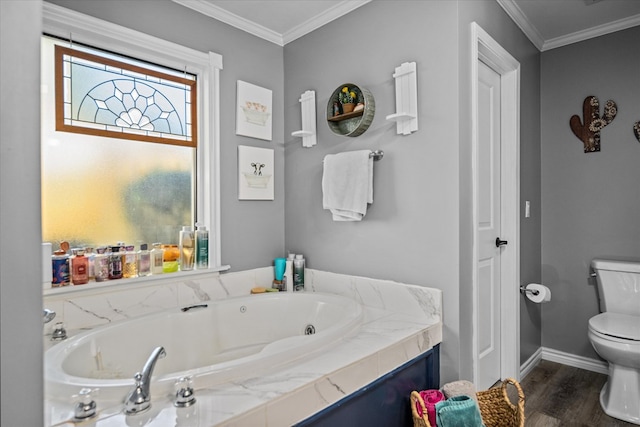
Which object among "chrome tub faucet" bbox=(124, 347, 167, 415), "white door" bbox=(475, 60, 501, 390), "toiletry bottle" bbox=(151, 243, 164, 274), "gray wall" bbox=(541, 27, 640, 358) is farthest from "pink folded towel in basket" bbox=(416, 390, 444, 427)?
"gray wall" bbox=(541, 27, 640, 358)

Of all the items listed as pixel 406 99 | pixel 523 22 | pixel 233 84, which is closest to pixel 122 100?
pixel 233 84

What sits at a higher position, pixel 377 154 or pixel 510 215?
pixel 377 154

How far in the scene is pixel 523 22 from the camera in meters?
2.51

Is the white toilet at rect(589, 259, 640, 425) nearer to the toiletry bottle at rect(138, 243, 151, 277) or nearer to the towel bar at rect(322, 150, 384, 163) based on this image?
the towel bar at rect(322, 150, 384, 163)

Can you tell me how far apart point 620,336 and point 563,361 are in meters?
0.89

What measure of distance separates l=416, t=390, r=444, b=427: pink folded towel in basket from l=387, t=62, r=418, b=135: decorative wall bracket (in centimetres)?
130

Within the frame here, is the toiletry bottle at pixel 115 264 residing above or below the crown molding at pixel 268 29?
below

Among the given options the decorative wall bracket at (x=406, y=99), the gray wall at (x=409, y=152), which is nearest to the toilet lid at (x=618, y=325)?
the gray wall at (x=409, y=152)

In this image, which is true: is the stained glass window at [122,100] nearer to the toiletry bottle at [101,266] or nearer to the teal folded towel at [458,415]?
the toiletry bottle at [101,266]

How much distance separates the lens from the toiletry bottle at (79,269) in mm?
1809

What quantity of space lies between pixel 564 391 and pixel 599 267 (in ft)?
2.85

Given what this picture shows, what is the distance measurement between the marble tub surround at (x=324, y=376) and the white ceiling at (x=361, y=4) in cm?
173

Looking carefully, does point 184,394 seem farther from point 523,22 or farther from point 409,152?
point 523,22

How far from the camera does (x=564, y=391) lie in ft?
8.00
